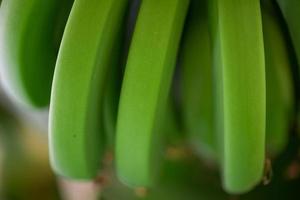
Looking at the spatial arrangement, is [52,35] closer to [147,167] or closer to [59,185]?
[147,167]

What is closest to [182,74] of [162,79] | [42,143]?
[162,79]

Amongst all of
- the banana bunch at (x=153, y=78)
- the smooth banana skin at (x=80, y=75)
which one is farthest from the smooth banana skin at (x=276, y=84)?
the smooth banana skin at (x=80, y=75)

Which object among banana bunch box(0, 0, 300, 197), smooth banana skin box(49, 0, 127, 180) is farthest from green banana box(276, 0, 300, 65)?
smooth banana skin box(49, 0, 127, 180)

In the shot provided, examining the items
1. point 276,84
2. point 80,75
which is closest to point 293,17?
point 276,84

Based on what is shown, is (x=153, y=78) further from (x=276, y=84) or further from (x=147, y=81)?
(x=276, y=84)

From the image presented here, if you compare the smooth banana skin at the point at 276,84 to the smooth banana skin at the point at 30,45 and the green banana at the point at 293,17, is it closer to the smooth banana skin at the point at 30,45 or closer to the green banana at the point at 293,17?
the green banana at the point at 293,17

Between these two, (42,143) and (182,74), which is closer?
(182,74)
